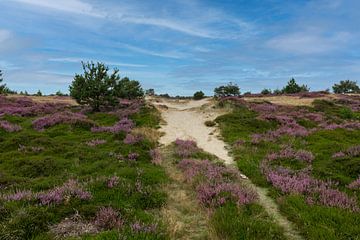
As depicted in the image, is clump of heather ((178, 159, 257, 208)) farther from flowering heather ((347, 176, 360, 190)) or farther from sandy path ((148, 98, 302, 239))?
flowering heather ((347, 176, 360, 190))

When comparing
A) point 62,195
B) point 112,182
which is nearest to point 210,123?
point 112,182

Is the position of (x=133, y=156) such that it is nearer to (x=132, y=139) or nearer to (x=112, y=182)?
(x=132, y=139)

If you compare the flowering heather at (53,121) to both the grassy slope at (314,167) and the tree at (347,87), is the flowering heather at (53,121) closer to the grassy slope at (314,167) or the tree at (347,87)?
the grassy slope at (314,167)

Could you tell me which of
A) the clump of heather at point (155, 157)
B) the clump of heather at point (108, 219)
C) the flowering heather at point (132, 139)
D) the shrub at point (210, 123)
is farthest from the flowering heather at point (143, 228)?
the shrub at point (210, 123)

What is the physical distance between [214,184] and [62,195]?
5.32 metres

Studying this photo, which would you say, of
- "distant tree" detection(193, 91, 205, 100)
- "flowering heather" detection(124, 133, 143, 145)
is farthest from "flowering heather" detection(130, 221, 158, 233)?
"distant tree" detection(193, 91, 205, 100)

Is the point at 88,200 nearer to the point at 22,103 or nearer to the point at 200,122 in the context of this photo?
the point at 200,122

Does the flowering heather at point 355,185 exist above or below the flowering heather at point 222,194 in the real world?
above

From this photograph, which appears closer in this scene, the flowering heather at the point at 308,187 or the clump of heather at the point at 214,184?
the flowering heather at the point at 308,187

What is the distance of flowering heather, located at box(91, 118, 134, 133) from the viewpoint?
26.0 metres

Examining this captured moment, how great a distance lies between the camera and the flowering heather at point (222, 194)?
37.9 ft

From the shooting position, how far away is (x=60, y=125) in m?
27.8

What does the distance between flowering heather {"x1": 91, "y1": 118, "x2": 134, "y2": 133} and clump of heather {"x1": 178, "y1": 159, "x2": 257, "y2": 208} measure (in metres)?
9.82

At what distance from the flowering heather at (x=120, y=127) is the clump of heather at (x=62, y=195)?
13.1 metres
